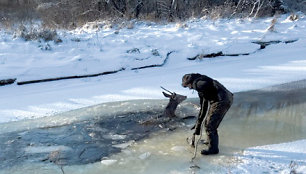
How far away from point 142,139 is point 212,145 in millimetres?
1388

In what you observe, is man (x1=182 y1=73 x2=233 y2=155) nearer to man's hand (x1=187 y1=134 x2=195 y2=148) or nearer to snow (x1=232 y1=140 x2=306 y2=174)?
man's hand (x1=187 y1=134 x2=195 y2=148)

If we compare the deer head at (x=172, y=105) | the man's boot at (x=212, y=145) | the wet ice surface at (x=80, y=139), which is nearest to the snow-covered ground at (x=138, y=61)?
the wet ice surface at (x=80, y=139)

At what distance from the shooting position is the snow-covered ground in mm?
9492

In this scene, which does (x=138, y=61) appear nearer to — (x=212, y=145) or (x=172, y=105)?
(x=172, y=105)

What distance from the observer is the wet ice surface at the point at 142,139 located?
19.2 ft

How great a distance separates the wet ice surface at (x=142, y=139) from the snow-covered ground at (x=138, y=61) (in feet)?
3.47

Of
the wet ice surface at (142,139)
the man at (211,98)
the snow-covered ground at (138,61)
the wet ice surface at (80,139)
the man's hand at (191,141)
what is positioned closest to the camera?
the man at (211,98)

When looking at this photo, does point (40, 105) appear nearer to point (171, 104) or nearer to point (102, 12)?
point (171, 104)

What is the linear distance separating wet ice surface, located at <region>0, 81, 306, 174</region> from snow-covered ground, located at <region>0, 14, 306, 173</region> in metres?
1.06

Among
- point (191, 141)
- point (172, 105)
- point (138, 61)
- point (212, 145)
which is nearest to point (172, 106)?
point (172, 105)

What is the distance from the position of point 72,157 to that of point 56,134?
3.85 ft

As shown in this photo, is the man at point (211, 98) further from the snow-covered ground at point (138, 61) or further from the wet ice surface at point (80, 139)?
the snow-covered ground at point (138, 61)

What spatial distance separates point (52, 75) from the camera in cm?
1069

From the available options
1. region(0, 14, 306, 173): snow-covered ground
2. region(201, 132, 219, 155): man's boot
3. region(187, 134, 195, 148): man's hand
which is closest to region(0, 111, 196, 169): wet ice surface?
region(187, 134, 195, 148): man's hand
